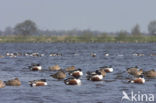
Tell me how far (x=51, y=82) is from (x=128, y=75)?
376 inches

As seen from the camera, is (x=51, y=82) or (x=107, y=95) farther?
(x=51, y=82)

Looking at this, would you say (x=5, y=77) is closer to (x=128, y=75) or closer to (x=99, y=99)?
(x=128, y=75)

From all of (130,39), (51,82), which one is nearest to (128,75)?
(51,82)

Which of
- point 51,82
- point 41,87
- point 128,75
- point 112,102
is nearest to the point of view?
point 112,102

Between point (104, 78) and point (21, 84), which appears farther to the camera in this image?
point (104, 78)

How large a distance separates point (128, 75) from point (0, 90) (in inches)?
611

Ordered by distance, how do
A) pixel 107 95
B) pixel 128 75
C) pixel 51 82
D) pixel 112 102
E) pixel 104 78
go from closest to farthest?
pixel 112 102 < pixel 107 95 < pixel 51 82 < pixel 104 78 < pixel 128 75

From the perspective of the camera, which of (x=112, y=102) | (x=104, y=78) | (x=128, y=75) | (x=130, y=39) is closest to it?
(x=112, y=102)

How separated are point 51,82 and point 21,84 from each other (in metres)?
2.75

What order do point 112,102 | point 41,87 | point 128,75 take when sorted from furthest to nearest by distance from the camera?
point 128,75 → point 41,87 → point 112,102

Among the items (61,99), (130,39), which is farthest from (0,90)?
(130,39)

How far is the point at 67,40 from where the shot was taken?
18975 cm

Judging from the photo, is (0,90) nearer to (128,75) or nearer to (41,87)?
(41,87)

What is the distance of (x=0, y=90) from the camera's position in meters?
33.0
